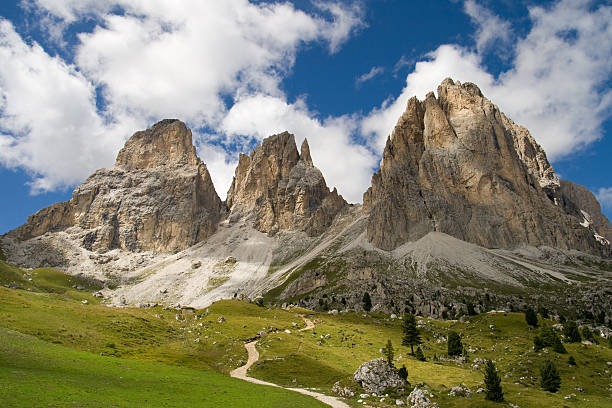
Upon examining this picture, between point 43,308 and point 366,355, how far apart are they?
65546 mm

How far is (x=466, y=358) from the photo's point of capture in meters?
80.2

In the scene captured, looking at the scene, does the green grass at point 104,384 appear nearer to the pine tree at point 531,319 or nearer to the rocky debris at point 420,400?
the rocky debris at point 420,400

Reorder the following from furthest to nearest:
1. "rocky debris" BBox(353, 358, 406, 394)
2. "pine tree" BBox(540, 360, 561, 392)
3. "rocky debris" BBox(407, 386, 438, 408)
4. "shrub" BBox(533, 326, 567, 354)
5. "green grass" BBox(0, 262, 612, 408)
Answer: "shrub" BBox(533, 326, 567, 354), "pine tree" BBox(540, 360, 561, 392), "rocky debris" BBox(353, 358, 406, 394), "rocky debris" BBox(407, 386, 438, 408), "green grass" BBox(0, 262, 612, 408)

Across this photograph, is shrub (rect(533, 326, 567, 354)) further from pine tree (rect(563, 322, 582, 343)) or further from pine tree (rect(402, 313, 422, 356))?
pine tree (rect(402, 313, 422, 356))

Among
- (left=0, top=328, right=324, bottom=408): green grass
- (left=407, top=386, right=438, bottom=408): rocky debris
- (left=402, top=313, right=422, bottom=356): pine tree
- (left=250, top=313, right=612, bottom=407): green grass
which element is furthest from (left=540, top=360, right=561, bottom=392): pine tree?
(left=0, top=328, right=324, bottom=408): green grass

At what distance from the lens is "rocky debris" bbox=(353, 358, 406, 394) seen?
53.8 m

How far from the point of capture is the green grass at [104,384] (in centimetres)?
3002

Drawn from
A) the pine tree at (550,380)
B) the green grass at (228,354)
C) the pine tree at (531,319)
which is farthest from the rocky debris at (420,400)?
the pine tree at (531,319)

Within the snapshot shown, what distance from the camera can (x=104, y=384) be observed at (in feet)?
121

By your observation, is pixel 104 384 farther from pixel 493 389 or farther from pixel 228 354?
pixel 228 354

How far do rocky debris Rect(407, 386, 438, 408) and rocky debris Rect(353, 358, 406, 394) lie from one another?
15.7ft

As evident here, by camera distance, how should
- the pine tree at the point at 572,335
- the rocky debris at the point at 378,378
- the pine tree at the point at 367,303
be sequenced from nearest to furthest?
1. the rocky debris at the point at 378,378
2. the pine tree at the point at 572,335
3. the pine tree at the point at 367,303

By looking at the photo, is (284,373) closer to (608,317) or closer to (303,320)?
(303,320)

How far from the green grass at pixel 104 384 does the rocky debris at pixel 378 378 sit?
38.7 feet
